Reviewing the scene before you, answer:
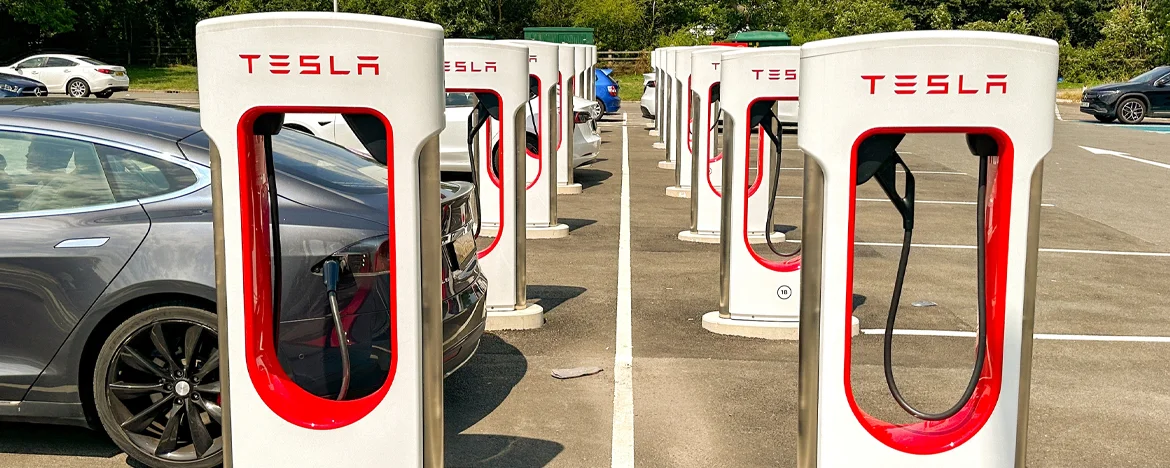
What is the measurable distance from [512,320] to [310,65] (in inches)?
161

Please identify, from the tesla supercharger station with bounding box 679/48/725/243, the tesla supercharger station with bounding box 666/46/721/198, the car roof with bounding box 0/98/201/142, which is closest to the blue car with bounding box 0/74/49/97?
the tesla supercharger station with bounding box 666/46/721/198

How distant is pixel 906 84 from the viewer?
3654 millimetres

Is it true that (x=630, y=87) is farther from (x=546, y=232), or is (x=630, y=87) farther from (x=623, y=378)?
(x=623, y=378)

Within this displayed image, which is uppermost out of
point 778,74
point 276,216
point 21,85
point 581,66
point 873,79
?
point 873,79

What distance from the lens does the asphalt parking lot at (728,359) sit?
5.39 metres

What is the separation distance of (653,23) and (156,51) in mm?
22189

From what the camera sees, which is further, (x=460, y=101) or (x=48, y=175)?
(x=460, y=101)

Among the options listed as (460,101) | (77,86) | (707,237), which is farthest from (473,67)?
(77,86)

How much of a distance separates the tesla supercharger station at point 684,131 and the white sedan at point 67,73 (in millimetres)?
25838

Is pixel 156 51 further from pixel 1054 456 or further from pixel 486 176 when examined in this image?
pixel 1054 456

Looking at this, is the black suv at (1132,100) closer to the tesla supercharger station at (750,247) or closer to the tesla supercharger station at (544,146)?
the tesla supercharger station at (544,146)

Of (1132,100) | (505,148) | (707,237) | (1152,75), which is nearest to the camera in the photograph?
(505,148)

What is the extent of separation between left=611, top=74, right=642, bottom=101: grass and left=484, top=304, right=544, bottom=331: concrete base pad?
29.9 metres

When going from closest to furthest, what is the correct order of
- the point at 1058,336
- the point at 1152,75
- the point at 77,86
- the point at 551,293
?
1. the point at 1058,336
2. the point at 551,293
3. the point at 1152,75
4. the point at 77,86
